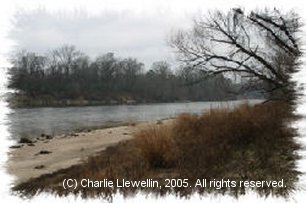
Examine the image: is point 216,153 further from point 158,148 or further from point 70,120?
point 70,120

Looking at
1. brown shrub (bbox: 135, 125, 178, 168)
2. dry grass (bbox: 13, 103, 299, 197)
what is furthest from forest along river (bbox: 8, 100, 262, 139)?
brown shrub (bbox: 135, 125, 178, 168)

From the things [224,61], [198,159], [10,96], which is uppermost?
[224,61]

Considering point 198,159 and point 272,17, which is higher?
point 272,17

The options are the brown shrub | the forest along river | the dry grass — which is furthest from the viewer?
the forest along river

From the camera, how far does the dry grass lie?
7.75 m

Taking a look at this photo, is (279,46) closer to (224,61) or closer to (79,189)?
(224,61)

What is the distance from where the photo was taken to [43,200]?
13.6 ft

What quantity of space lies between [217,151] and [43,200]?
19.2 feet

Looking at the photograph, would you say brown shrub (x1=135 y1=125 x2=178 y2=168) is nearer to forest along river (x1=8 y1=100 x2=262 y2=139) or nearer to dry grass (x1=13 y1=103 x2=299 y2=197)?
dry grass (x1=13 y1=103 x2=299 y2=197)

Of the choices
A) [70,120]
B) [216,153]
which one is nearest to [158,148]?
[216,153]

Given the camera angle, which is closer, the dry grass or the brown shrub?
the dry grass

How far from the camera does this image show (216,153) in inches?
368

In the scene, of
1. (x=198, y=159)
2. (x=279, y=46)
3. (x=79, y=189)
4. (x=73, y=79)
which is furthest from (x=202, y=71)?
(x=73, y=79)

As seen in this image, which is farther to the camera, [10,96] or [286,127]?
[286,127]
